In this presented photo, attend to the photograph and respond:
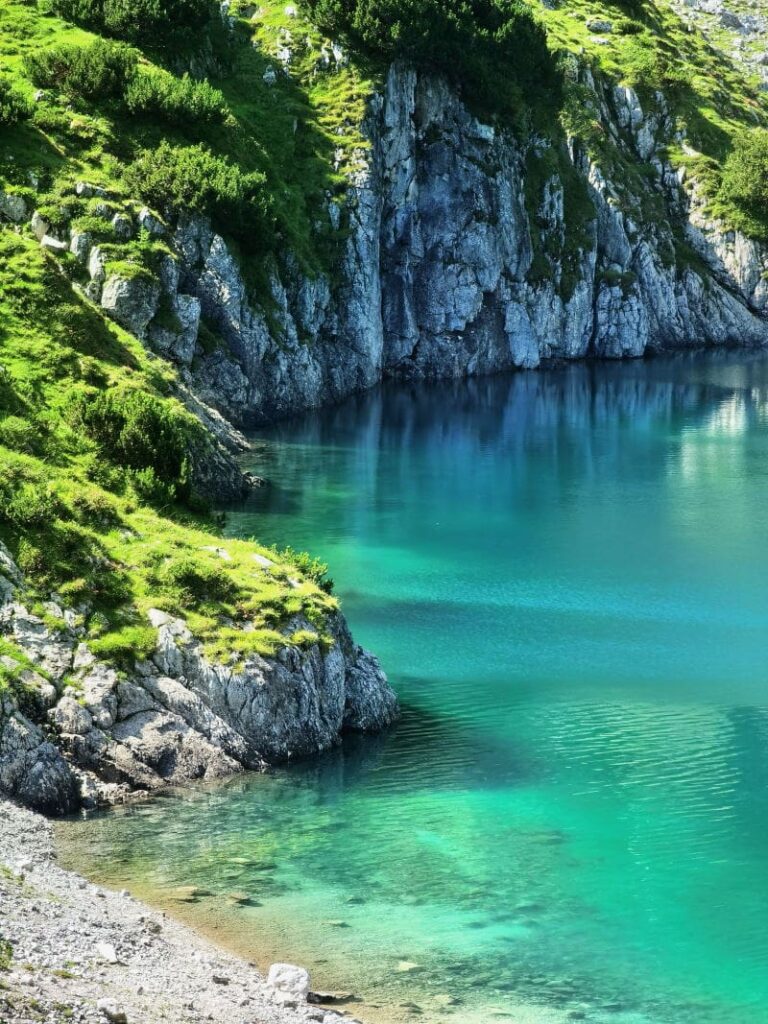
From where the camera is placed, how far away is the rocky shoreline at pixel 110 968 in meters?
20.7

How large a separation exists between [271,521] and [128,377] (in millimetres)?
11964

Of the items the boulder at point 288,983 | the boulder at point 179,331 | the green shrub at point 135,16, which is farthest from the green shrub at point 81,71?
the boulder at point 288,983

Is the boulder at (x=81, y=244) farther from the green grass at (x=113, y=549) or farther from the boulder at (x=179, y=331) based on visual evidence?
the green grass at (x=113, y=549)

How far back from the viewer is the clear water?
26.6 meters

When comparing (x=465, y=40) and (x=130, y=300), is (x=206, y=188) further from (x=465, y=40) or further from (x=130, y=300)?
(x=465, y=40)

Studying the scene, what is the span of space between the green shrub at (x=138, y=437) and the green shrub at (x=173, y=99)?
5022cm

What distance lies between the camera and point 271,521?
65.2 metres

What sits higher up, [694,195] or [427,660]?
[694,195]

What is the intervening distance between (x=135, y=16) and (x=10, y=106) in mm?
23717

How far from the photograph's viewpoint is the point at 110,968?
2309 centimetres

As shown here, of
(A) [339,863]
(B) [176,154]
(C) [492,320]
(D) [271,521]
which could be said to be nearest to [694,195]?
(C) [492,320]

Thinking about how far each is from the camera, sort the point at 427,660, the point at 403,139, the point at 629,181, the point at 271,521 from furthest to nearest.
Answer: the point at 629,181, the point at 403,139, the point at 271,521, the point at 427,660

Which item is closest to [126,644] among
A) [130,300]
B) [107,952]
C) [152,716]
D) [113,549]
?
[152,716]

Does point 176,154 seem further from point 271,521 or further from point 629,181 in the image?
point 629,181
